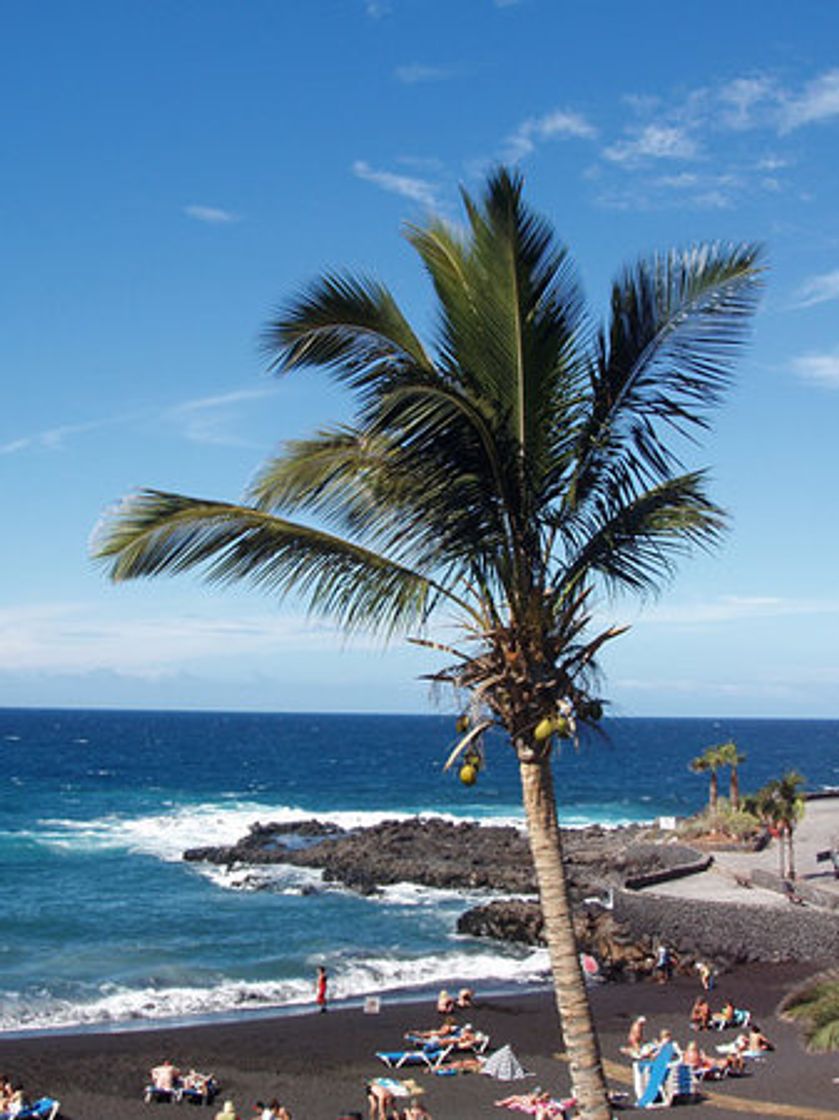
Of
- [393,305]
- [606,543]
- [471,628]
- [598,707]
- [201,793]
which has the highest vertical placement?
[393,305]

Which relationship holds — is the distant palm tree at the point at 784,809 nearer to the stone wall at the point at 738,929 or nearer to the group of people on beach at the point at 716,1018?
the stone wall at the point at 738,929

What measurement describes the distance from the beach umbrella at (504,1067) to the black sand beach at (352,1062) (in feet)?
0.81

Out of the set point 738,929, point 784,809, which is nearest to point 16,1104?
point 738,929

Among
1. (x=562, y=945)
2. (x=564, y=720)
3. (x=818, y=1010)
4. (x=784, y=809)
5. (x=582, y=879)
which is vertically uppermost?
(x=564, y=720)

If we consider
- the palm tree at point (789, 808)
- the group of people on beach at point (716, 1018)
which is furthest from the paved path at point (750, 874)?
the group of people on beach at point (716, 1018)

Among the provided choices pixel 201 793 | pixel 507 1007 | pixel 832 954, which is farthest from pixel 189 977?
pixel 201 793

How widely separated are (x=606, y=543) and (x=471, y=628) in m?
1.05

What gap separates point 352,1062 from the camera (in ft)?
82.5

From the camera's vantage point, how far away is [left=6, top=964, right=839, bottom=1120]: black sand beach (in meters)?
21.9

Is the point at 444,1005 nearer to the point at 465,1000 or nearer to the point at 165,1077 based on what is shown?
the point at 465,1000

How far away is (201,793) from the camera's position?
109m

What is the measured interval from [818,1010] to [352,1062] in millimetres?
16378

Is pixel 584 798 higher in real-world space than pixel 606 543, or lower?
lower

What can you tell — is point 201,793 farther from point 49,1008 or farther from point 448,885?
point 49,1008
